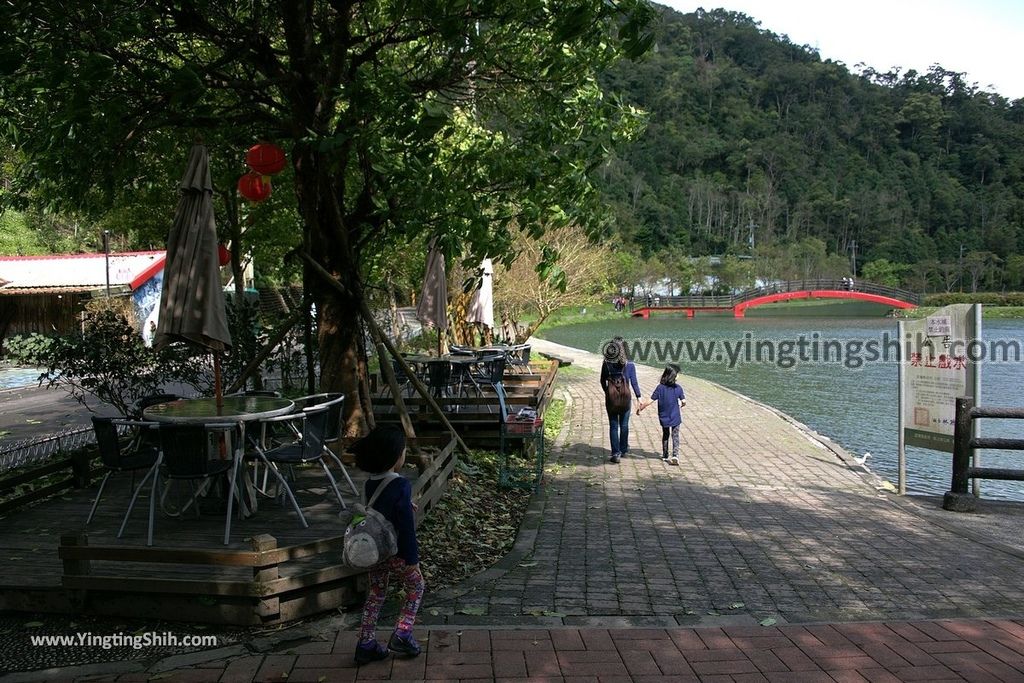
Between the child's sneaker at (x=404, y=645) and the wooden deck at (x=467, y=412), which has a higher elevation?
the wooden deck at (x=467, y=412)

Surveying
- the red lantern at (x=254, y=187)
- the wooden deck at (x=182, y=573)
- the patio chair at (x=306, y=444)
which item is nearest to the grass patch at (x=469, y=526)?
the wooden deck at (x=182, y=573)

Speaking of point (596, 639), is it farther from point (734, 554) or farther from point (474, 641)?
point (734, 554)

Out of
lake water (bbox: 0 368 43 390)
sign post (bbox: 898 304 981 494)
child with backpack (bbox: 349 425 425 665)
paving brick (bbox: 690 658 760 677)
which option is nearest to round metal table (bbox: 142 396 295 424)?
child with backpack (bbox: 349 425 425 665)

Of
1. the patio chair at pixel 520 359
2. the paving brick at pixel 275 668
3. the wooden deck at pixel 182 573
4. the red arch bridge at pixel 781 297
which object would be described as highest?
the red arch bridge at pixel 781 297

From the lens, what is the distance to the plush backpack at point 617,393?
9586 millimetres

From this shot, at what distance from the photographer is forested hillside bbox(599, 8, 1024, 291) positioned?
9881 cm

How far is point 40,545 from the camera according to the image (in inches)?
195

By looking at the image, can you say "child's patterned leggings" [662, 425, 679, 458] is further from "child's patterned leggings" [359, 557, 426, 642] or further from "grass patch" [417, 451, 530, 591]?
"child's patterned leggings" [359, 557, 426, 642]

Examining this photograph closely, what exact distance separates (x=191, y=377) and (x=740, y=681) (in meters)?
7.32

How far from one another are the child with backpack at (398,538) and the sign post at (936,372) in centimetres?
640

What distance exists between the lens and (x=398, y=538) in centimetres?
368

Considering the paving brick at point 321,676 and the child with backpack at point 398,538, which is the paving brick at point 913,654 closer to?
the child with backpack at point 398,538

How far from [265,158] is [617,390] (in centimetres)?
501

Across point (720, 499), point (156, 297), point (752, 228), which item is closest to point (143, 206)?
point (720, 499)
